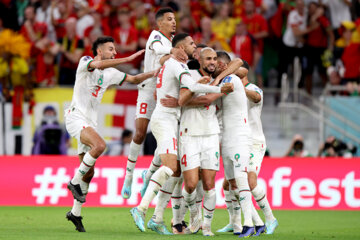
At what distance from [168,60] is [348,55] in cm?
976

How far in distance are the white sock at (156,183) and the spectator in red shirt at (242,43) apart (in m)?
9.29

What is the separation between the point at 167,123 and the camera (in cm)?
1257

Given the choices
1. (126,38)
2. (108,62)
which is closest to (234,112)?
(108,62)

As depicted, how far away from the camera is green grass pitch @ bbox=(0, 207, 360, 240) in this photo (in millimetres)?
12320

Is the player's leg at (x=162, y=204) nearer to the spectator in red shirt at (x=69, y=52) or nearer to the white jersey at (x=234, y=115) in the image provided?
the white jersey at (x=234, y=115)

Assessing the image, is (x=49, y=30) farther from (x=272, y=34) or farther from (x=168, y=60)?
(x=168, y=60)

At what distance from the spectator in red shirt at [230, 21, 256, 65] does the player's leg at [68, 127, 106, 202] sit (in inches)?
347

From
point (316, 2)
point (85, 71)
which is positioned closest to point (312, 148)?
point (316, 2)

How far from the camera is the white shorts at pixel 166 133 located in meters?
12.5

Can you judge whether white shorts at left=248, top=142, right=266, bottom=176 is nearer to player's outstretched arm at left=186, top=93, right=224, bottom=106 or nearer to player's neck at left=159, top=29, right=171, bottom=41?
player's outstretched arm at left=186, top=93, right=224, bottom=106

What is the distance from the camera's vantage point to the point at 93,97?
13531 millimetres

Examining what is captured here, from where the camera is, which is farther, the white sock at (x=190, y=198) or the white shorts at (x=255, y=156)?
the white shorts at (x=255, y=156)

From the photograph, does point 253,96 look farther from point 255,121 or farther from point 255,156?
point 255,156

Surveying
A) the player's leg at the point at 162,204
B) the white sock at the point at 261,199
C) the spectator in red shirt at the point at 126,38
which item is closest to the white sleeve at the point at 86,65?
the player's leg at the point at 162,204
